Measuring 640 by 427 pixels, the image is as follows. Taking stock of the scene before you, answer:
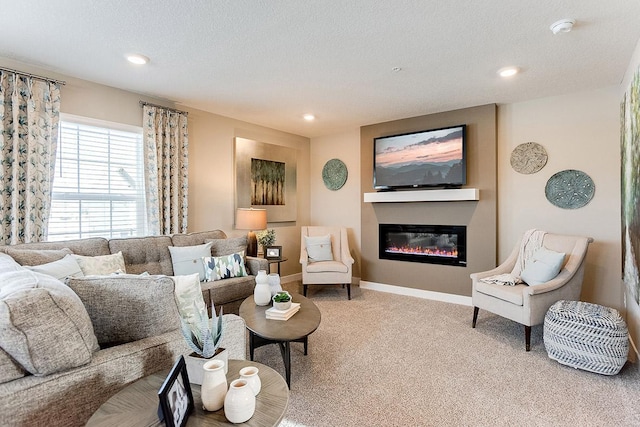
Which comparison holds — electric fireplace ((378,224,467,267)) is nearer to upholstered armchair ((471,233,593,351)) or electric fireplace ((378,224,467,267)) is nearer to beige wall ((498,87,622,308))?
beige wall ((498,87,622,308))

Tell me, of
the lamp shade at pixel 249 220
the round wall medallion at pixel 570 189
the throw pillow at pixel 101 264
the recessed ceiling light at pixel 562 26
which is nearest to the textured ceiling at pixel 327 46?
the recessed ceiling light at pixel 562 26

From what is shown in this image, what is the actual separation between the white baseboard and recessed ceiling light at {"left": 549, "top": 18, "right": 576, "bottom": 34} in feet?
10.1

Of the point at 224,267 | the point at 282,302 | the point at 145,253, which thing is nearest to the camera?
the point at 282,302

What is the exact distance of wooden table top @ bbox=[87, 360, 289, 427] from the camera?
3.37 ft

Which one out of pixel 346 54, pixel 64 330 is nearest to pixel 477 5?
pixel 346 54

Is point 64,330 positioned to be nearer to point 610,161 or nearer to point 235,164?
point 235,164

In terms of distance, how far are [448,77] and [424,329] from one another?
8.35 ft

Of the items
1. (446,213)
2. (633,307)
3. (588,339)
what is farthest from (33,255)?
(633,307)

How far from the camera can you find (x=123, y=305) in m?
1.42

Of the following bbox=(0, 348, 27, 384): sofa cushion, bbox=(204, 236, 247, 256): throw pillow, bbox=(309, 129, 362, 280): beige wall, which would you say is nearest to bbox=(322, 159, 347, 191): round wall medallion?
bbox=(309, 129, 362, 280): beige wall

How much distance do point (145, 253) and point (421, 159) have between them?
356 cm

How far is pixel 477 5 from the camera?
205 centimetres

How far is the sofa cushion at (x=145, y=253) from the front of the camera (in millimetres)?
3145

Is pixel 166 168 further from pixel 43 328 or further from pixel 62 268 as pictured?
pixel 43 328
